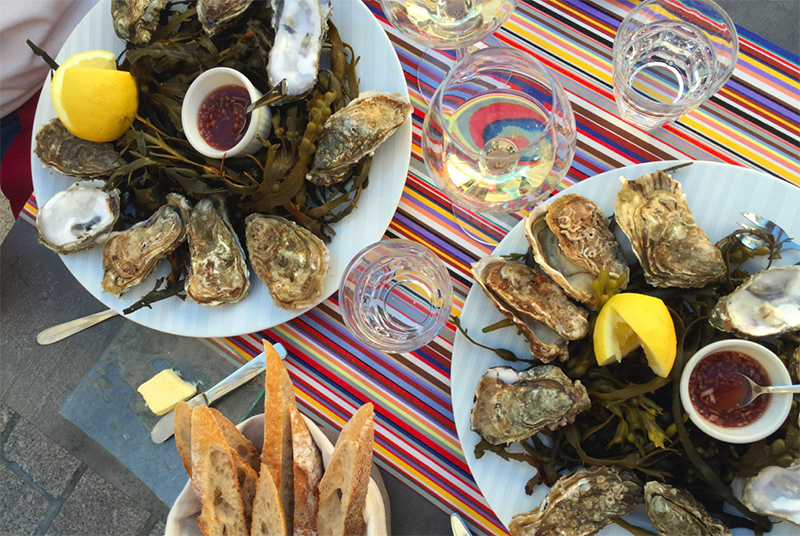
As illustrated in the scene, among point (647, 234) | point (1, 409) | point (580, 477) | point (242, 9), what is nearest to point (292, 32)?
point (242, 9)

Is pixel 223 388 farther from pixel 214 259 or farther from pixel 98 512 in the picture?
pixel 98 512

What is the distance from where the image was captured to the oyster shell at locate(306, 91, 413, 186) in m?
1.07

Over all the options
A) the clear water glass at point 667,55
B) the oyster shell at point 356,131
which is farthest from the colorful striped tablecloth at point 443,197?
the oyster shell at point 356,131

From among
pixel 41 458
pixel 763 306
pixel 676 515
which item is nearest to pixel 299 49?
pixel 763 306

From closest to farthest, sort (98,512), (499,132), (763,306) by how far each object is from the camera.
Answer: (763,306) → (499,132) → (98,512)

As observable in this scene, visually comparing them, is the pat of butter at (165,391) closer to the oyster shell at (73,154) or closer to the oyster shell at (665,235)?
the oyster shell at (73,154)

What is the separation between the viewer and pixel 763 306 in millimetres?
967

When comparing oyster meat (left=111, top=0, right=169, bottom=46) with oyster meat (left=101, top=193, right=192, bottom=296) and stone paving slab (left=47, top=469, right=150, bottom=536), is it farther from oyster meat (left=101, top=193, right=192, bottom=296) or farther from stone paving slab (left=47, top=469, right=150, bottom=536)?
stone paving slab (left=47, top=469, right=150, bottom=536)

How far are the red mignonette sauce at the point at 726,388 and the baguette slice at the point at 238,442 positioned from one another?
807mm

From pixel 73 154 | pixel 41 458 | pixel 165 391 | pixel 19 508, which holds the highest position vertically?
pixel 73 154

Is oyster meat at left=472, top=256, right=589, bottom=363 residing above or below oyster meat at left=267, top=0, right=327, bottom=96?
below

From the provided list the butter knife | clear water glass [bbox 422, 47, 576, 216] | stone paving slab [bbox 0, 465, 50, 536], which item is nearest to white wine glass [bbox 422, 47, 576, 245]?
clear water glass [bbox 422, 47, 576, 216]

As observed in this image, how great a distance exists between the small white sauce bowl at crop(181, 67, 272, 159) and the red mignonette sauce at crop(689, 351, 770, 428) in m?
0.93

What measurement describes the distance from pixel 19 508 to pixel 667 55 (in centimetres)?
206
